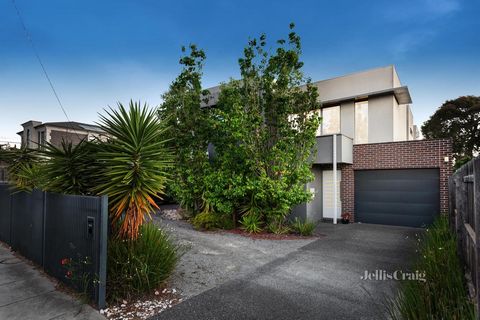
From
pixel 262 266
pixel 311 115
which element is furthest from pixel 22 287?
pixel 311 115

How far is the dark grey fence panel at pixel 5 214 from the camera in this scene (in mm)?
6867

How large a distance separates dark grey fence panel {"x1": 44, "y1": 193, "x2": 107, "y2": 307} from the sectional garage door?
10.8m

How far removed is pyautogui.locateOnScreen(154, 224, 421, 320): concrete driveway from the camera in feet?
11.6

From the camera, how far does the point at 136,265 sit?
13.2 ft

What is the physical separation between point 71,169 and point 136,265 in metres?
2.20

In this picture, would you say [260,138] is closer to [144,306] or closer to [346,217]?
[346,217]

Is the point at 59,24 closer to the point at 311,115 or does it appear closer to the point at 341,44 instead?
the point at 311,115

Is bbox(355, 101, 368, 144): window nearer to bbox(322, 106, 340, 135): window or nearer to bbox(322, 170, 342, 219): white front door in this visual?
bbox(322, 106, 340, 135): window

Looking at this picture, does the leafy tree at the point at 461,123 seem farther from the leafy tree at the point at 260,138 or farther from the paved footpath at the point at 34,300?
the paved footpath at the point at 34,300

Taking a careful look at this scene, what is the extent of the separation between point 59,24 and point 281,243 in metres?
12.3

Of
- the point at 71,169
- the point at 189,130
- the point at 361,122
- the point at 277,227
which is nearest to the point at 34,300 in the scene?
Answer: the point at 71,169

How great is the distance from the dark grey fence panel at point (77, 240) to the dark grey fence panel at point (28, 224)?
0.51 metres

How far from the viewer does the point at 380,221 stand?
1111 centimetres

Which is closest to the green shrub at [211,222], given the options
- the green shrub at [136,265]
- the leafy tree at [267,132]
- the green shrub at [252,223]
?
the leafy tree at [267,132]
